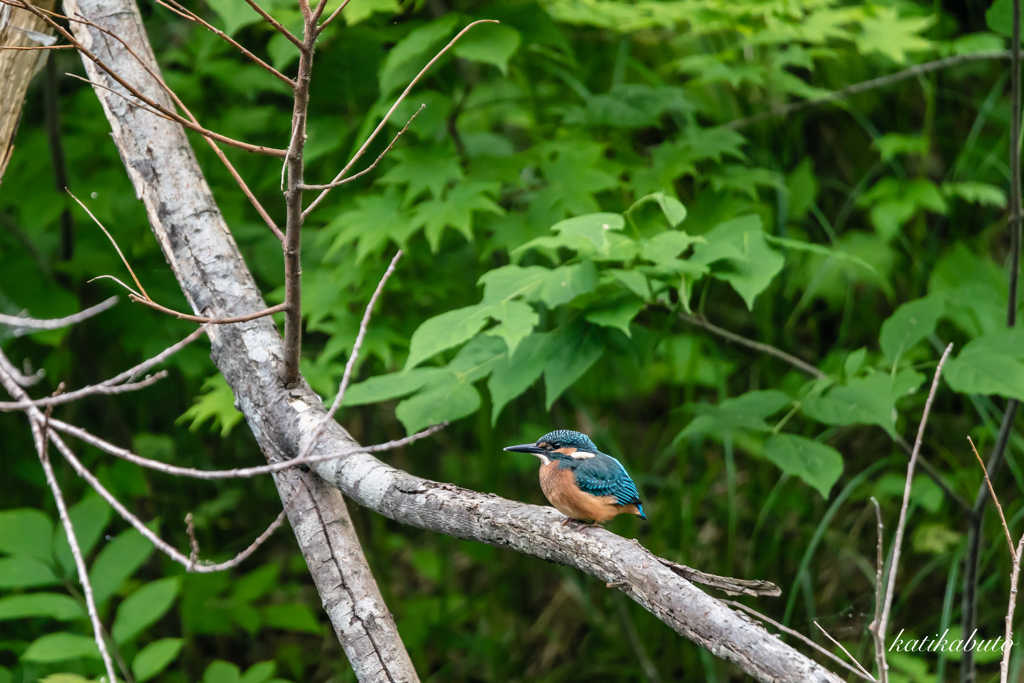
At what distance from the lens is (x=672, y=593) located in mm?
1196

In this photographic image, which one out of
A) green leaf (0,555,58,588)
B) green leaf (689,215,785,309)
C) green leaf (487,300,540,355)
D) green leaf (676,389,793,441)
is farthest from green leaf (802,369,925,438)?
green leaf (0,555,58,588)

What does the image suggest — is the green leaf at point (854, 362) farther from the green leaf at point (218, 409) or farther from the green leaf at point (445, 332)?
the green leaf at point (218, 409)

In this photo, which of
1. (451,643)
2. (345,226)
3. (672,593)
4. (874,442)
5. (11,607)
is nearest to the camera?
(672,593)

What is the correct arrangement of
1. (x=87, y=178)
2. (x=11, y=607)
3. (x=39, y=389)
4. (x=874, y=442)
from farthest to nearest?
1. (x=874, y=442)
2. (x=39, y=389)
3. (x=87, y=178)
4. (x=11, y=607)

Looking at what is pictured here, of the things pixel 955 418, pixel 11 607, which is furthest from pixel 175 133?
pixel 955 418

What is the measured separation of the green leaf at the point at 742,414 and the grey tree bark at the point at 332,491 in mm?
898

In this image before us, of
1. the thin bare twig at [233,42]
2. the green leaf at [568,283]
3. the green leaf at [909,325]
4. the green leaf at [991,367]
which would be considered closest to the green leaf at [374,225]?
the green leaf at [568,283]

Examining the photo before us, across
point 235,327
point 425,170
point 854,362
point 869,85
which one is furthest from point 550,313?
point 869,85

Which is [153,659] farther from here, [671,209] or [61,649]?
[671,209]

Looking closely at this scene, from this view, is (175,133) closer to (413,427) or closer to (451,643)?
(413,427)

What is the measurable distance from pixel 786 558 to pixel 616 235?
224cm

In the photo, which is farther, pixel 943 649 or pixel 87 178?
pixel 87 178

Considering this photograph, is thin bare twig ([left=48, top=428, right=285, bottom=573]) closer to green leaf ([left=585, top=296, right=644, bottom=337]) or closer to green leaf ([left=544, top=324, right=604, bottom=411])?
green leaf ([left=544, top=324, right=604, bottom=411])

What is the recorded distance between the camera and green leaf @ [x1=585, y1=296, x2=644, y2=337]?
6.15 ft
